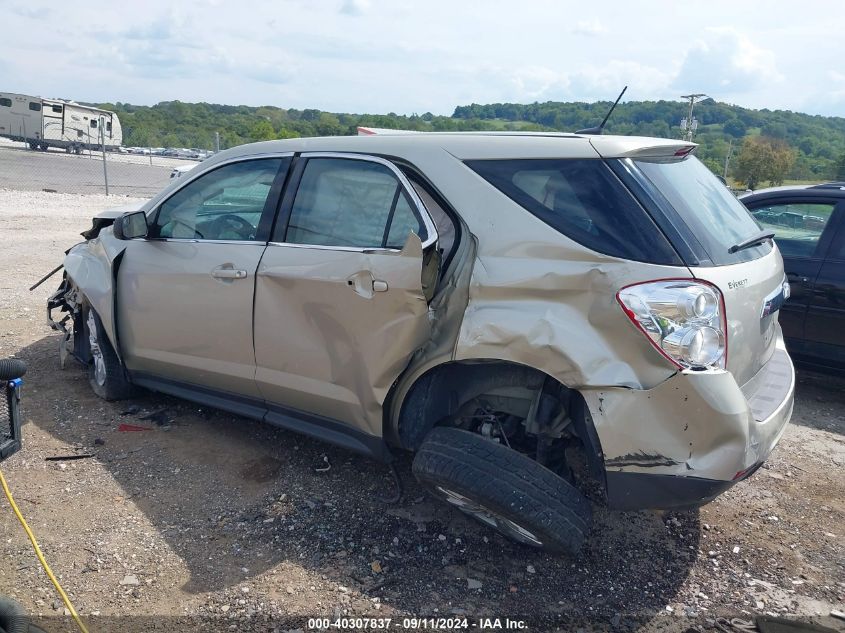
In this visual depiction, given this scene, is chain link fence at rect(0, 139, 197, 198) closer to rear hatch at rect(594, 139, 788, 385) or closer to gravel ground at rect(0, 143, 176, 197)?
gravel ground at rect(0, 143, 176, 197)

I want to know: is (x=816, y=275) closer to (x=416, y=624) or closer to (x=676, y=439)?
(x=676, y=439)

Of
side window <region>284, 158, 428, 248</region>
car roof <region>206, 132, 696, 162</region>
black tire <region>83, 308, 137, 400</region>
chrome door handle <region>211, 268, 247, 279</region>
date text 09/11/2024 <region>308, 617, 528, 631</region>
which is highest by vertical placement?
car roof <region>206, 132, 696, 162</region>

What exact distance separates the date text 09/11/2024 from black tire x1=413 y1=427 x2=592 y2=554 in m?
0.36

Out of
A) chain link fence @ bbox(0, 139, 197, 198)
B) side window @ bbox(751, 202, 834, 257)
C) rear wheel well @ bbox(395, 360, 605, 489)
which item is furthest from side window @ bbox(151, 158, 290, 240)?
chain link fence @ bbox(0, 139, 197, 198)

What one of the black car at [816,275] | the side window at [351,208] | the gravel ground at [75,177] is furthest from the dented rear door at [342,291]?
the gravel ground at [75,177]

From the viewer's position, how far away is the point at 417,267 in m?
3.10

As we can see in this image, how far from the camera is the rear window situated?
2789 millimetres

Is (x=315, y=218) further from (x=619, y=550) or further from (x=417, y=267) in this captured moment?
(x=619, y=550)

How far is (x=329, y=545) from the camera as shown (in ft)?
10.8

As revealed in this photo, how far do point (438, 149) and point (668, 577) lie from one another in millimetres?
2246

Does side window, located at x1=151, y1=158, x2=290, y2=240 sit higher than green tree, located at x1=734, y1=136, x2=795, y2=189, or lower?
lower

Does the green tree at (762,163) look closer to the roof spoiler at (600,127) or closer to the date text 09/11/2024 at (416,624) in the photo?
the roof spoiler at (600,127)

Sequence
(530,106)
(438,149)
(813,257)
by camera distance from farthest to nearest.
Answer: (530,106)
(813,257)
(438,149)

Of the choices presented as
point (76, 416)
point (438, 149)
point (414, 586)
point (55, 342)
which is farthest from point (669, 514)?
point (55, 342)
